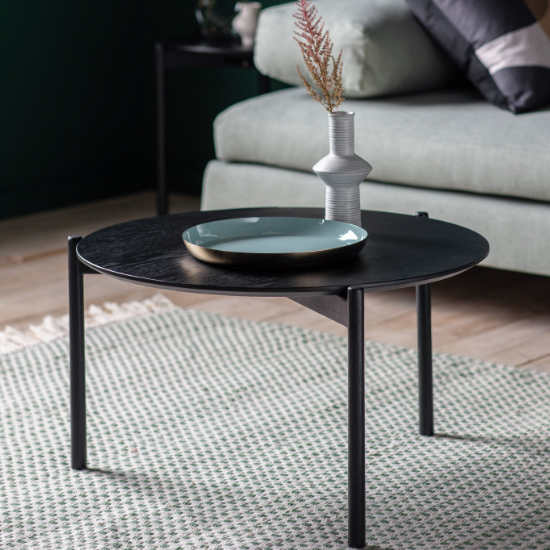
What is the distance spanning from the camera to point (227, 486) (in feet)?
4.77

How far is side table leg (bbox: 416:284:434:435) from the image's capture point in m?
1.58

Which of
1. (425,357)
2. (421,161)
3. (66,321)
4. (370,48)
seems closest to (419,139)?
(421,161)

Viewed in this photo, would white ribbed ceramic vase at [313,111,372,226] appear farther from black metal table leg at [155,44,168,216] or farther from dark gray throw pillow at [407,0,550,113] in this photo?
black metal table leg at [155,44,168,216]

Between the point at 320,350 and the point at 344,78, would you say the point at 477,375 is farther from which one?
the point at 344,78

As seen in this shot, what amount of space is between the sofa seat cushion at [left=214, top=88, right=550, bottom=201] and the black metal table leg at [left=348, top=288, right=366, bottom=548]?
3.40ft

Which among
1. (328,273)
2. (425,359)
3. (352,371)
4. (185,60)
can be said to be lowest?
(425,359)

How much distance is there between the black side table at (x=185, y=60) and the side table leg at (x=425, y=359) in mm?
1587

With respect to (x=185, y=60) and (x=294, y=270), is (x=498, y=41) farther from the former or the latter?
(x=294, y=270)

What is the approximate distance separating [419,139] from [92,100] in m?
1.80

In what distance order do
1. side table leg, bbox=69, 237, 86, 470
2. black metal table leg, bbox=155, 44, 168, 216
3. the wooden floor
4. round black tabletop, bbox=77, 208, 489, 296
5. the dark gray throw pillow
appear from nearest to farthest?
round black tabletop, bbox=77, 208, 489, 296
side table leg, bbox=69, 237, 86, 470
the wooden floor
the dark gray throw pillow
black metal table leg, bbox=155, 44, 168, 216

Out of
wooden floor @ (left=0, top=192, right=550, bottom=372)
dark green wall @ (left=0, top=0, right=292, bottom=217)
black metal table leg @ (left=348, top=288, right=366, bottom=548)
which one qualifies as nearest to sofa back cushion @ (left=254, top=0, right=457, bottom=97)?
wooden floor @ (left=0, top=192, right=550, bottom=372)

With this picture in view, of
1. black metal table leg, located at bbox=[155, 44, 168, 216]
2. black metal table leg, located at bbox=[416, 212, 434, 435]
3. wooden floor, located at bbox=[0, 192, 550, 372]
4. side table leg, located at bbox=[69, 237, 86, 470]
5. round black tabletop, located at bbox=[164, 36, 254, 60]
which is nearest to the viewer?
side table leg, located at bbox=[69, 237, 86, 470]

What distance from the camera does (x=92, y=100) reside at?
12.0 ft

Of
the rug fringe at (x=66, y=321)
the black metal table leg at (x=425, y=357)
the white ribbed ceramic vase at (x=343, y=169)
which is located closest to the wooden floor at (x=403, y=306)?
the rug fringe at (x=66, y=321)
